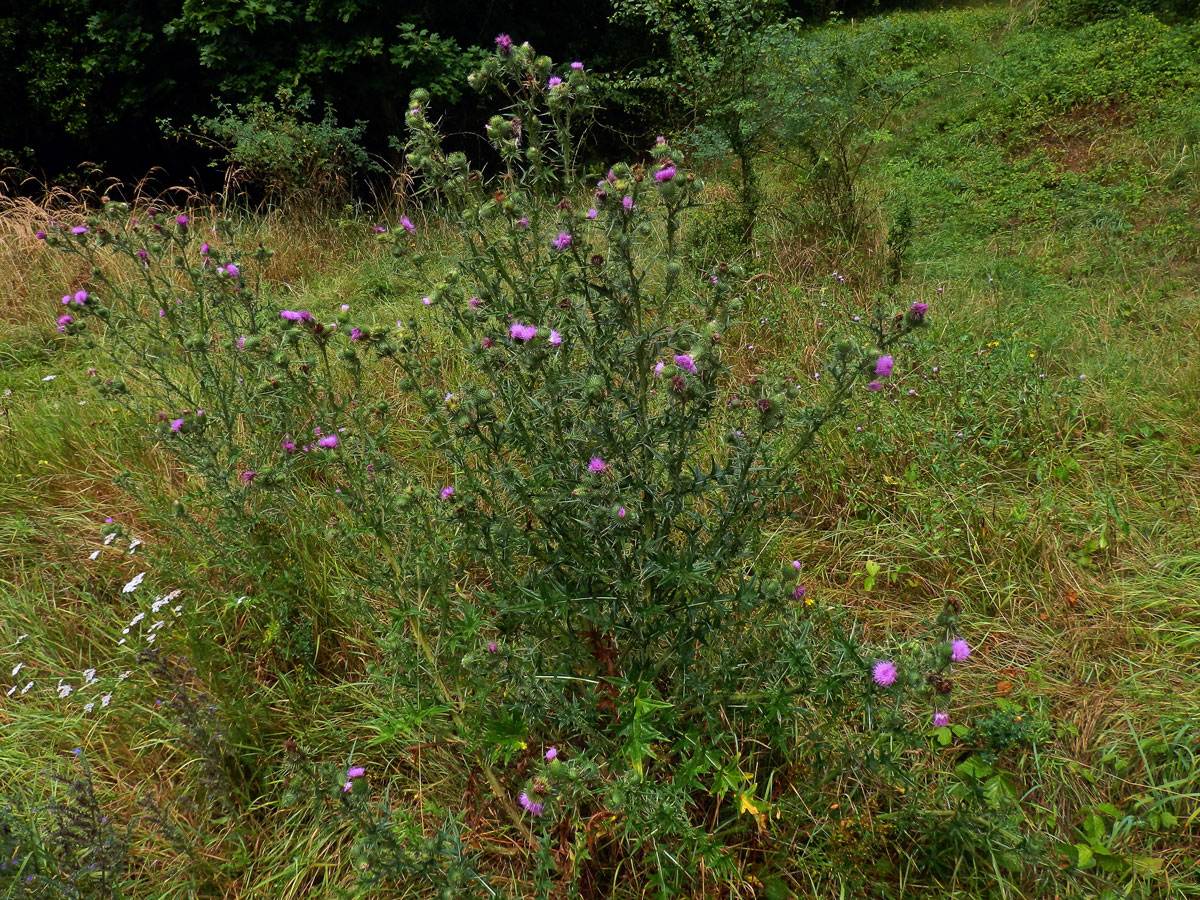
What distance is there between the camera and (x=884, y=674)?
1.42 meters

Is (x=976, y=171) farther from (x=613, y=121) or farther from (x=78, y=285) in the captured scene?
(x=78, y=285)

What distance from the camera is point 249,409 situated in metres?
2.69

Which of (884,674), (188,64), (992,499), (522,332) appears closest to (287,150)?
(188,64)

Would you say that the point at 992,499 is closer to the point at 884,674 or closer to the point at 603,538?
the point at 884,674

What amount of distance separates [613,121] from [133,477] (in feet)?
24.9

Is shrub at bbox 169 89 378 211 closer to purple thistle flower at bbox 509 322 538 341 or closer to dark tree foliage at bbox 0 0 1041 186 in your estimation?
dark tree foliage at bbox 0 0 1041 186

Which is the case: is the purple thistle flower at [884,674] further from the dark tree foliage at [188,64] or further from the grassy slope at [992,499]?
the dark tree foliage at [188,64]

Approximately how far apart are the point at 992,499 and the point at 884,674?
146 centimetres

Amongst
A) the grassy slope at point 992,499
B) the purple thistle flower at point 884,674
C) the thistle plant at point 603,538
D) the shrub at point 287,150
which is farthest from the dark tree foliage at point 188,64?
the purple thistle flower at point 884,674

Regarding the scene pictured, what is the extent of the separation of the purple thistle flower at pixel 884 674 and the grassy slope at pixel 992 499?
472 millimetres

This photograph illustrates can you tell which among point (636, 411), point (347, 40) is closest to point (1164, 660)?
point (636, 411)

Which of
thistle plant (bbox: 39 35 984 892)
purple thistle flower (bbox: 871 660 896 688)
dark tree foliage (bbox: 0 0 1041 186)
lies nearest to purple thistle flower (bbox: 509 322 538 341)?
thistle plant (bbox: 39 35 984 892)

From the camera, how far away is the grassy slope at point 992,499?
1839 mm

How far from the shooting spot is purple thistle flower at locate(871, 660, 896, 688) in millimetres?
1413
